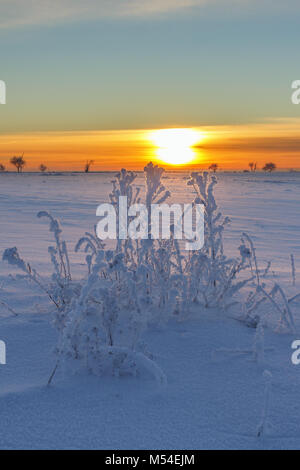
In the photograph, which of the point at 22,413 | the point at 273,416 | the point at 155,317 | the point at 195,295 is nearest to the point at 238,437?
the point at 273,416

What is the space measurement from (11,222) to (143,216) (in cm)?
648

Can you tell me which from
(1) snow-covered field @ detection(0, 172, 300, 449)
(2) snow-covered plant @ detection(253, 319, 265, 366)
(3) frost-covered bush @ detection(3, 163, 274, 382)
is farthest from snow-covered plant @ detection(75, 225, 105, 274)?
(2) snow-covered plant @ detection(253, 319, 265, 366)

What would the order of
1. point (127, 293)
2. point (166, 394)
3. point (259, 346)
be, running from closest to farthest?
1. point (166, 394)
2. point (259, 346)
3. point (127, 293)

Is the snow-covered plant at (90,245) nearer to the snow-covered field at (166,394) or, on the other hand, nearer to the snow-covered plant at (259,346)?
the snow-covered field at (166,394)

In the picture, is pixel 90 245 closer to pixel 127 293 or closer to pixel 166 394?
pixel 127 293

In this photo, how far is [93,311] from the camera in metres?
2.69

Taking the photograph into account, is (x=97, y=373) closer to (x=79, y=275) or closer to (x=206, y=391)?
(x=206, y=391)
